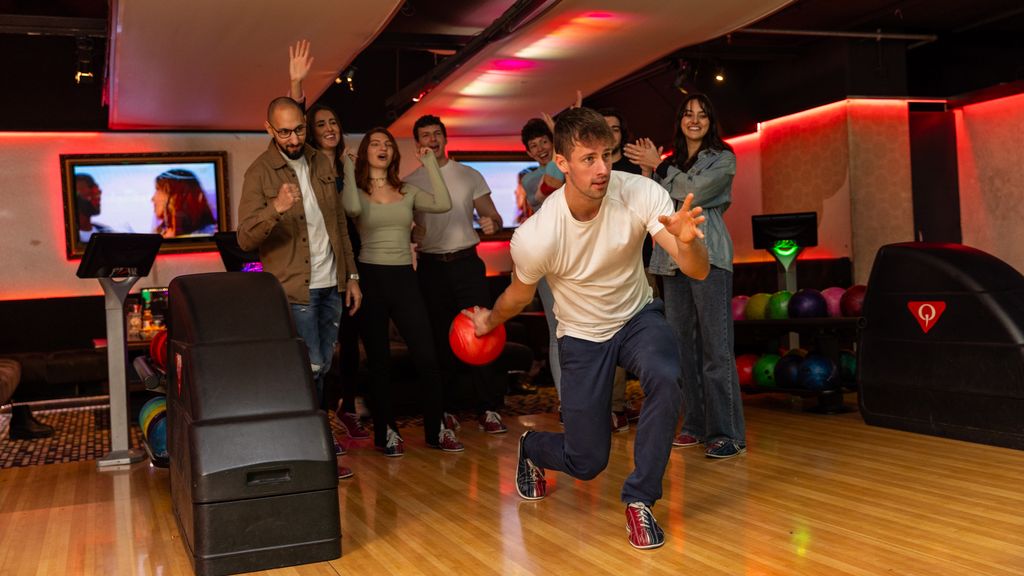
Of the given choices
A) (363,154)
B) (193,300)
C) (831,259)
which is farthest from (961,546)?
(831,259)

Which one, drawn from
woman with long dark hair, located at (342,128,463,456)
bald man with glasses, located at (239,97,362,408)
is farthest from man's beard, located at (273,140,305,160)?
woman with long dark hair, located at (342,128,463,456)

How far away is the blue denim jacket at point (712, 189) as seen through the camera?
4000mm

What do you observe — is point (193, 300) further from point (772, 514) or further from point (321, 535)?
point (772, 514)

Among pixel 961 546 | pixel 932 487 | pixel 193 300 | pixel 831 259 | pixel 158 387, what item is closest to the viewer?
pixel 961 546

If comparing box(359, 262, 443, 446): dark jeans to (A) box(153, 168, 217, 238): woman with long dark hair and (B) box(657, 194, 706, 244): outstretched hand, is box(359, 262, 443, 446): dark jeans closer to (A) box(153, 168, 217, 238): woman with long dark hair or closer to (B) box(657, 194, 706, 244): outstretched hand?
(B) box(657, 194, 706, 244): outstretched hand

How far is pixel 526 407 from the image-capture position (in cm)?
592

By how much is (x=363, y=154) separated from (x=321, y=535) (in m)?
2.05

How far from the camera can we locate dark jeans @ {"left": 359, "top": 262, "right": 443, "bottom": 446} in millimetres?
4312

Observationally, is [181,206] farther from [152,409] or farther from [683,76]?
[152,409]

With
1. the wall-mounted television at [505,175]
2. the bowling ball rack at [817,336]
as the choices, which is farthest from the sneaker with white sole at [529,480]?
the wall-mounted television at [505,175]

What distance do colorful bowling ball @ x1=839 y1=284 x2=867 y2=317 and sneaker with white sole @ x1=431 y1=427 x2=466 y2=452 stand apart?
90.7 inches

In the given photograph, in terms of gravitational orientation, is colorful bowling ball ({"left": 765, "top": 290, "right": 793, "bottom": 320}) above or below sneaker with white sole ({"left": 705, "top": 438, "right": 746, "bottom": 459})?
above

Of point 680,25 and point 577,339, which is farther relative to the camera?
point 680,25

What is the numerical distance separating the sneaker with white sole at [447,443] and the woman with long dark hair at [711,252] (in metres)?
1.13
